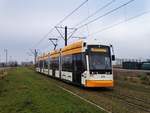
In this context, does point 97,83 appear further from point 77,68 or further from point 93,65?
point 77,68

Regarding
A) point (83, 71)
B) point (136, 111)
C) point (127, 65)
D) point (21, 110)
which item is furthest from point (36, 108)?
point (127, 65)

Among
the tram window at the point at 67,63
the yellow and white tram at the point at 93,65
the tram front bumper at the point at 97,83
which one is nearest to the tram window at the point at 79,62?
the yellow and white tram at the point at 93,65

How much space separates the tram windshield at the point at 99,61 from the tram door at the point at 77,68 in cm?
154

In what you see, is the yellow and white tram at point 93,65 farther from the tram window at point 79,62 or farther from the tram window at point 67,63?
the tram window at point 67,63

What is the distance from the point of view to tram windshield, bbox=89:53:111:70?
21.3 metres

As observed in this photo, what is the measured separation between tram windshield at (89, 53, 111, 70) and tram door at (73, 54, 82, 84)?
154 cm

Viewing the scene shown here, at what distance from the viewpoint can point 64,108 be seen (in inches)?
505

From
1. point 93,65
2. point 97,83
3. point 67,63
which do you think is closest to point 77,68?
point 93,65

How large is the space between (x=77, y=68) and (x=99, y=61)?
254 centimetres

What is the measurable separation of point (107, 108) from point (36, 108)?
9.87ft

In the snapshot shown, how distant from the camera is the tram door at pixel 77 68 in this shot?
22777 millimetres

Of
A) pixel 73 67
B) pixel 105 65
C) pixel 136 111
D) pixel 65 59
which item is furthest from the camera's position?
pixel 65 59

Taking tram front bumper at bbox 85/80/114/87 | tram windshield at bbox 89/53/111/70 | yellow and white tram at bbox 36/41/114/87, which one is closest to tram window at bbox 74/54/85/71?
yellow and white tram at bbox 36/41/114/87

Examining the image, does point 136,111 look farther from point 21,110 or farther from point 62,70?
point 62,70
